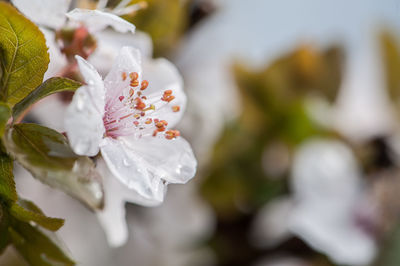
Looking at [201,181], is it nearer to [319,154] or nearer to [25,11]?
[319,154]

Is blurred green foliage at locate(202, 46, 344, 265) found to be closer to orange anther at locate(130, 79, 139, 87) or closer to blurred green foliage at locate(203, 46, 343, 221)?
blurred green foliage at locate(203, 46, 343, 221)

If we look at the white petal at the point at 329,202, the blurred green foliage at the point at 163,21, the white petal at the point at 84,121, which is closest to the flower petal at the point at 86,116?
the white petal at the point at 84,121

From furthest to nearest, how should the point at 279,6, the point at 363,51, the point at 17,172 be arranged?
1. the point at 279,6
2. the point at 363,51
3. the point at 17,172

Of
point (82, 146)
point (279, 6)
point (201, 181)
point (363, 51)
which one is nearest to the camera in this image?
point (82, 146)

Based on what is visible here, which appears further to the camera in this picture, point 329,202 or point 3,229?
point 329,202

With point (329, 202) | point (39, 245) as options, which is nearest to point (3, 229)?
point (39, 245)

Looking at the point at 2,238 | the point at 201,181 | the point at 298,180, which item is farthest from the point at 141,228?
the point at 2,238

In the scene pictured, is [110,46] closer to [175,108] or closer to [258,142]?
[175,108]
